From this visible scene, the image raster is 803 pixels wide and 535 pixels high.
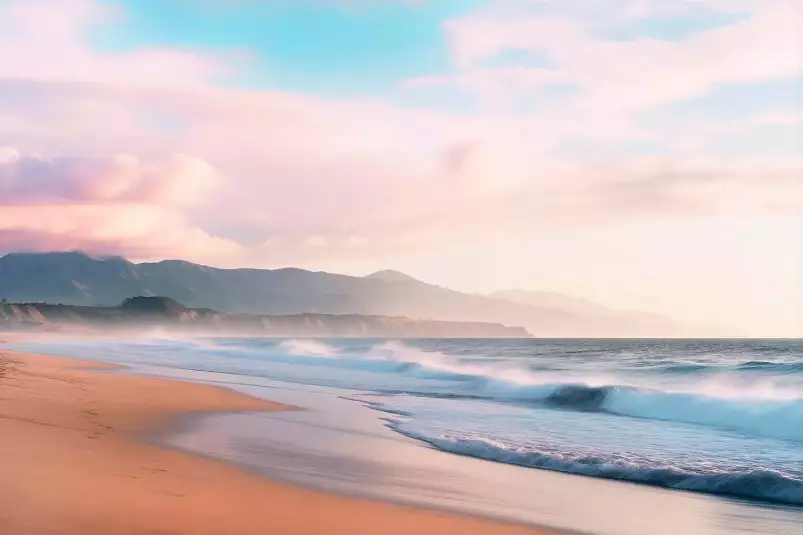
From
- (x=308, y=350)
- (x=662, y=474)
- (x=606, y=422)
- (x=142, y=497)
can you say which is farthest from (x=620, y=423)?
(x=308, y=350)

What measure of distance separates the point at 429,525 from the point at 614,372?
26.0 metres

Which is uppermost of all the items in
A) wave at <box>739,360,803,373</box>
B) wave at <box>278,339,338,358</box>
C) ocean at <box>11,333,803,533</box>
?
wave at <box>739,360,803,373</box>

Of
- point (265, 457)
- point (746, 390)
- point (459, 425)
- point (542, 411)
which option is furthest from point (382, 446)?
point (746, 390)

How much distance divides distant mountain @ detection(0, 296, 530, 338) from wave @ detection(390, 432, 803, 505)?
455ft

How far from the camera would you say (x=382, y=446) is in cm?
1062

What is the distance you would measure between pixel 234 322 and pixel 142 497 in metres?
179

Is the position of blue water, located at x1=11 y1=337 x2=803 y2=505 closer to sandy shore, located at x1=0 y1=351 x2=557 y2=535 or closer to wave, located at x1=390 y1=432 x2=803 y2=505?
wave, located at x1=390 y1=432 x2=803 y2=505

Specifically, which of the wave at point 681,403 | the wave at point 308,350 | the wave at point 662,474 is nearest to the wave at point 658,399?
the wave at point 681,403

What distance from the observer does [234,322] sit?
A: 592 feet

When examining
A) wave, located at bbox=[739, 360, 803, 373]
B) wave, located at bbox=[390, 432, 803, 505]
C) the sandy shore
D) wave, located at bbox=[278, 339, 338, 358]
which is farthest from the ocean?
wave, located at bbox=[278, 339, 338, 358]

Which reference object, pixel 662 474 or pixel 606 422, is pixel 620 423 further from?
pixel 662 474

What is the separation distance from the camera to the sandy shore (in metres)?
5.51

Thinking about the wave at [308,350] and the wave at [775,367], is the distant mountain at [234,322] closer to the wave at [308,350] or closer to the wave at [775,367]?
the wave at [308,350]

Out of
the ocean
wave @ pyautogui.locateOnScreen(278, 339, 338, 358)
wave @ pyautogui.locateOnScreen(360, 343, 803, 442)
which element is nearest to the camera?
the ocean
